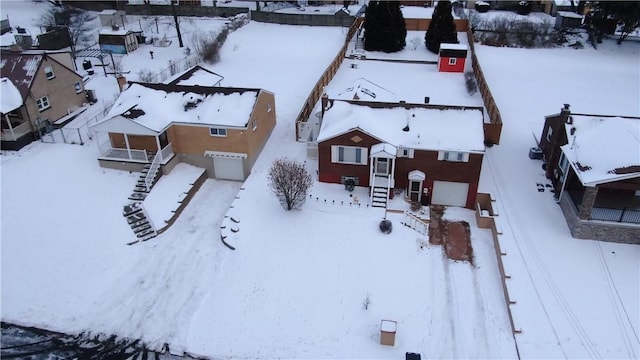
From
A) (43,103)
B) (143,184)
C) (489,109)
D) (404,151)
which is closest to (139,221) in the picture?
(143,184)

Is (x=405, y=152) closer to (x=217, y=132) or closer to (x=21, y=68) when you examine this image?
(x=217, y=132)

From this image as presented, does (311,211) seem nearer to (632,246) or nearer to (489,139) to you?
(489,139)

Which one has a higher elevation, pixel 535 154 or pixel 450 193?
pixel 535 154

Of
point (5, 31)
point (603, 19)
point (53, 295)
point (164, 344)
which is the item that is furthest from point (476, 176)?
point (5, 31)

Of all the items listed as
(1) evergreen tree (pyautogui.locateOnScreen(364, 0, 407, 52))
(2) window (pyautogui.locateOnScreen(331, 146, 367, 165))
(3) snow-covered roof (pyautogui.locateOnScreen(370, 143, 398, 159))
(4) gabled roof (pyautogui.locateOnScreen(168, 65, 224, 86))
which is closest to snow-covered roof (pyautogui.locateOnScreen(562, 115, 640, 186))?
(3) snow-covered roof (pyautogui.locateOnScreen(370, 143, 398, 159))

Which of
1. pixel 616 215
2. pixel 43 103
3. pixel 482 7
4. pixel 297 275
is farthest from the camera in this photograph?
pixel 482 7

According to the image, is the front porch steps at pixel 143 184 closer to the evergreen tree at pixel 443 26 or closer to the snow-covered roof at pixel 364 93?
the snow-covered roof at pixel 364 93

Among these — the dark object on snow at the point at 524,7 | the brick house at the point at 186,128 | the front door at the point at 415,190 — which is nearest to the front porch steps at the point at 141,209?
the brick house at the point at 186,128

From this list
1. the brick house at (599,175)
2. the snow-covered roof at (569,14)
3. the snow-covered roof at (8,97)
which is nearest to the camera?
the brick house at (599,175)
